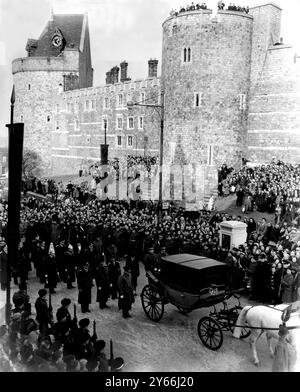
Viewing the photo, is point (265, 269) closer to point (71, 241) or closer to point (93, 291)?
point (93, 291)

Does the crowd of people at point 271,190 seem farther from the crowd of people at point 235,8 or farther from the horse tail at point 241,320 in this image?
the crowd of people at point 235,8

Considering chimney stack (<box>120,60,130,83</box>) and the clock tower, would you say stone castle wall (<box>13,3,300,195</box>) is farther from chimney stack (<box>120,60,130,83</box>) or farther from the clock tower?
the clock tower

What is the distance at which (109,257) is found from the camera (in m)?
15.6

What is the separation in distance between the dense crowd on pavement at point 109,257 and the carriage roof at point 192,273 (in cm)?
84

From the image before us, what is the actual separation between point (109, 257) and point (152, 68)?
2657 centimetres

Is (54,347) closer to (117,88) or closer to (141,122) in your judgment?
(141,122)

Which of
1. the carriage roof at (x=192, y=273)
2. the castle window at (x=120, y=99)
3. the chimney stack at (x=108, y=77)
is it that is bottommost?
the carriage roof at (x=192, y=273)

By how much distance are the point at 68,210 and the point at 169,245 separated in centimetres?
710

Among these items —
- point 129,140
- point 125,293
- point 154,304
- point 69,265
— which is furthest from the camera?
point 129,140

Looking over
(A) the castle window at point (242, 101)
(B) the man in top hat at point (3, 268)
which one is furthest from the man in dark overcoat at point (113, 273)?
(A) the castle window at point (242, 101)

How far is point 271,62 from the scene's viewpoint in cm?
2920

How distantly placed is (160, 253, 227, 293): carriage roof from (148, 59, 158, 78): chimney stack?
29660 millimetres

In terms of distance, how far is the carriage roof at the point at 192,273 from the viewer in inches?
400

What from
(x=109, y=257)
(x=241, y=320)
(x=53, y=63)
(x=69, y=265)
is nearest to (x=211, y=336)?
(x=241, y=320)
